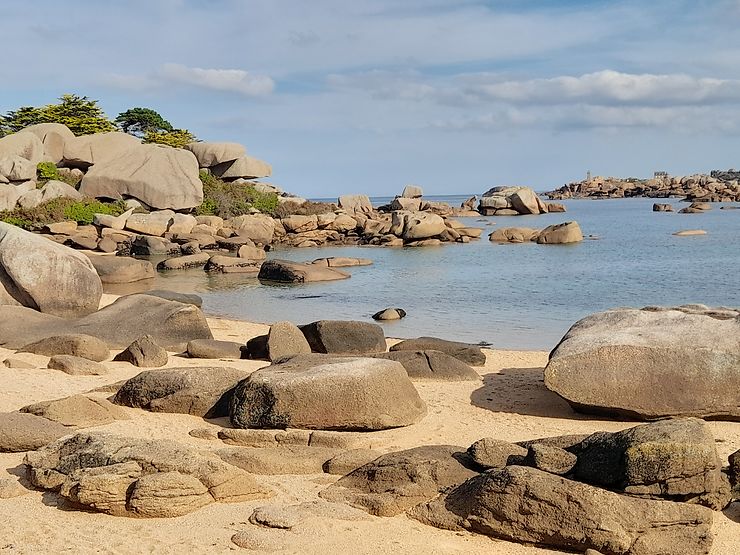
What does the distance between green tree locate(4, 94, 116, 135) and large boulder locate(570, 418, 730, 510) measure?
5095 cm


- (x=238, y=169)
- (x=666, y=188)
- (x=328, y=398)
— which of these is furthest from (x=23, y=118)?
(x=666, y=188)

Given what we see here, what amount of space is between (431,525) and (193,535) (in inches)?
69.8

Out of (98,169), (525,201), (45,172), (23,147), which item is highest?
(23,147)

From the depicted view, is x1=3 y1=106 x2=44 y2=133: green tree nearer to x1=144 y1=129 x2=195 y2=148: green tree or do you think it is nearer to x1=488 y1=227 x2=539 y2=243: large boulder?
x1=144 y1=129 x2=195 y2=148: green tree

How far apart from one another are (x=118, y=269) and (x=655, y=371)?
68.0 feet

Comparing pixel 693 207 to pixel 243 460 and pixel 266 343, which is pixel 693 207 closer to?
pixel 266 343

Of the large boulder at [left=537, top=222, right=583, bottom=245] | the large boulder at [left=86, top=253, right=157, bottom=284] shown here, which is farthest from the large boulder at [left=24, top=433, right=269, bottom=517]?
the large boulder at [left=537, top=222, right=583, bottom=245]

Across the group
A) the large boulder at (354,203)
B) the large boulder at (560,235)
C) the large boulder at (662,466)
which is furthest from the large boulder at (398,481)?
the large boulder at (354,203)

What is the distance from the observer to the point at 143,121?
61031 mm

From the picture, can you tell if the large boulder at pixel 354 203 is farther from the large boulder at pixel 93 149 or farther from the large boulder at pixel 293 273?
the large boulder at pixel 293 273

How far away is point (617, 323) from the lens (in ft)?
33.7

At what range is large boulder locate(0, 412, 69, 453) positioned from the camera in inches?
313

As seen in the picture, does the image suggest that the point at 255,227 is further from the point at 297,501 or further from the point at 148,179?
the point at 297,501

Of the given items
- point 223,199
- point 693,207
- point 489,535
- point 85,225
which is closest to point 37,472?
point 489,535
